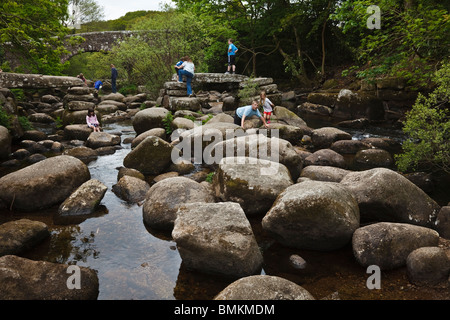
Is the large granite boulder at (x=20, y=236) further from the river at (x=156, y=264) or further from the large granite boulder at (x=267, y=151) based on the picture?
the large granite boulder at (x=267, y=151)

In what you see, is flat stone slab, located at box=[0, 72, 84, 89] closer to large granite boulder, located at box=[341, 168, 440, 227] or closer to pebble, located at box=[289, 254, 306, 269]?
pebble, located at box=[289, 254, 306, 269]

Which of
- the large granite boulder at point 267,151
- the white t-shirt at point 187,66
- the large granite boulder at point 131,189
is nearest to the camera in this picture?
the large granite boulder at point 131,189

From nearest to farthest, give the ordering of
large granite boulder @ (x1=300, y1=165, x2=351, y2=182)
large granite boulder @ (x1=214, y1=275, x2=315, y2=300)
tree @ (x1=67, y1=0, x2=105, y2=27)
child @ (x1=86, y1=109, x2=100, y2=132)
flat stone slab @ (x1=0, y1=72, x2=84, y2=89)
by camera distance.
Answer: large granite boulder @ (x1=214, y1=275, x2=315, y2=300) → large granite boulder @ (x1=300, y1=165, x2=351, y2=182) → child @ (x1=86, y1=109, x2=100, y2=132) → flat stone slab @ (x1=0, y1=72, x2=84, y2=89) → tree @ (x1=67, y1=0, x2=105, y2=27)

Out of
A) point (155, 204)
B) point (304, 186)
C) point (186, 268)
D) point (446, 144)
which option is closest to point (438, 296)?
point (304, 186)

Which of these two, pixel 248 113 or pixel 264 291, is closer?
pixel 264 291

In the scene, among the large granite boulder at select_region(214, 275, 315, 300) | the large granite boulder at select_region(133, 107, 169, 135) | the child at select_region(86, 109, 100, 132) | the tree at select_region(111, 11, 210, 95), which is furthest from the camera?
the tree at select_region(111, 11, 210, 95)

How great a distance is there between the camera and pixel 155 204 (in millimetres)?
5918

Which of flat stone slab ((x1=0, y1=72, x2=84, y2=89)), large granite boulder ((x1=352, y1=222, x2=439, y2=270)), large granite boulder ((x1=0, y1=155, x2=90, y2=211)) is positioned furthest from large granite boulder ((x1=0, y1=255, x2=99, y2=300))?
flat stone slab ((x1=0, y1=72, x2=84, y2=89))

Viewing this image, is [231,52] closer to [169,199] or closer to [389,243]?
[169,199]

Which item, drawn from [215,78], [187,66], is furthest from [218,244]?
[215,78]

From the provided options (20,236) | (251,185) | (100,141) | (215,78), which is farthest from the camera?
(215,78)

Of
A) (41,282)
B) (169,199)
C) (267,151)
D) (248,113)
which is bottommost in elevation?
(41,282)

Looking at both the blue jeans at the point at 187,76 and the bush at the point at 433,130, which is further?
the blue jeans at the point at 187,76

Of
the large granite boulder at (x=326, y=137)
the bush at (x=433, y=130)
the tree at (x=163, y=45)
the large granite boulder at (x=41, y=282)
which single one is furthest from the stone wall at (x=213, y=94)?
the large granite boulder at (x=41, y=282)
